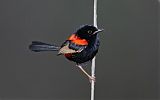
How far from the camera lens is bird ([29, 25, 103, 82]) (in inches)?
55.0

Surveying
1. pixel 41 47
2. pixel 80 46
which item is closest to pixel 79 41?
pixel 80 46

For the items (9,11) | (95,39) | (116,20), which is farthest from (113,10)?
(9,11)

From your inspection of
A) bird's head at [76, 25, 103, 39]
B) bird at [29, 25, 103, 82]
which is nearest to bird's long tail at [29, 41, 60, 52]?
bird at [29, 25, 103, 82]

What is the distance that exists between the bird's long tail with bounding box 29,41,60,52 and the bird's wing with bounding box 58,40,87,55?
31mm

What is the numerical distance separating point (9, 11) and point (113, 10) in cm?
44

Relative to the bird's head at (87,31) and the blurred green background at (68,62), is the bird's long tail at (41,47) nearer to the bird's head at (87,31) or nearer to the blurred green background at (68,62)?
the blurred green background at (68,62)

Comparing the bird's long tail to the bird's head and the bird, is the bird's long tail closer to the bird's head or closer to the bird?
the bird

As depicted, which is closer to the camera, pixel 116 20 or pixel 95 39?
pixel 95 39

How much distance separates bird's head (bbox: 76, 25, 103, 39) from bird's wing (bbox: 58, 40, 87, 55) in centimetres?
4

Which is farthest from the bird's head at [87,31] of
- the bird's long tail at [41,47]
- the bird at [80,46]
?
the bird's long tail at [41,47]

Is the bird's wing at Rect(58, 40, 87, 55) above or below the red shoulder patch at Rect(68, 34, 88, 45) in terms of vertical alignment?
below

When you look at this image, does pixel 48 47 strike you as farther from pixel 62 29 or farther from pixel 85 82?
pixel 85 82

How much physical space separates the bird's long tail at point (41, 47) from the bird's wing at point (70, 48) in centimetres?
3

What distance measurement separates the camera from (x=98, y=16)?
4.86 ft
